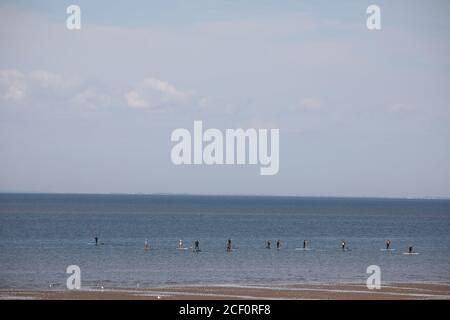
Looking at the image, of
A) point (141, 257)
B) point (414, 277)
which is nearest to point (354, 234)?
point (141, 257)

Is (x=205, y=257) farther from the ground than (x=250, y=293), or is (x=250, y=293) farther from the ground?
(x=205, y=257)

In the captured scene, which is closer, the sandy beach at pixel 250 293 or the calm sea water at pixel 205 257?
the sandy beach at pixel 250 293

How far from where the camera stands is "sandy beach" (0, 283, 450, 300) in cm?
5553

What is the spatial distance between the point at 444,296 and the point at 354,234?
85071mm

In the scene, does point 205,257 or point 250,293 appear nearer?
point 250,293

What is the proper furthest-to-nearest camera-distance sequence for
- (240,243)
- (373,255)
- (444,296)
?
(240,243), (373,255), (444,296)

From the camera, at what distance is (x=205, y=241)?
119938 mm

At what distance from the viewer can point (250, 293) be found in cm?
5809

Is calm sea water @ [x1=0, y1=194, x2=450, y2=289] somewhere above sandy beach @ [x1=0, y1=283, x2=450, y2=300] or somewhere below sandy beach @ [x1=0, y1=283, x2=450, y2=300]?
above

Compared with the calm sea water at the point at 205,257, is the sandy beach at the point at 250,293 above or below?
below

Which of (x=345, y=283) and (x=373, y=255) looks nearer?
(x=345, y=283)

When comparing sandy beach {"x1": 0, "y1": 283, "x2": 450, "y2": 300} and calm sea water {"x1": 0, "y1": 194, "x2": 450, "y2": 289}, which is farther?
calm sea water {"x1": 0, "y1": 194, "x2": 450, "y2": 289}

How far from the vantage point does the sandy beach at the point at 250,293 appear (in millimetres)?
55531
